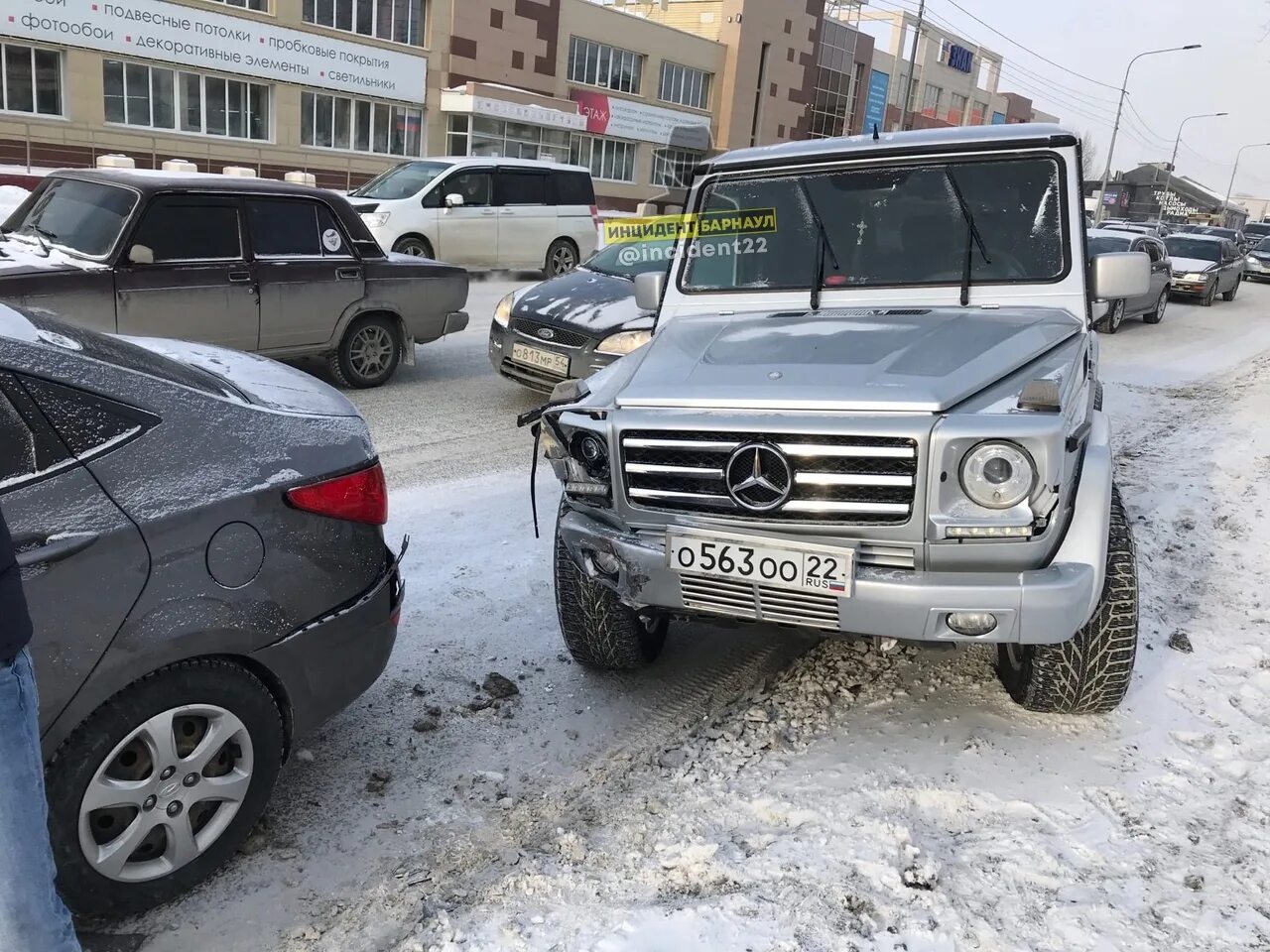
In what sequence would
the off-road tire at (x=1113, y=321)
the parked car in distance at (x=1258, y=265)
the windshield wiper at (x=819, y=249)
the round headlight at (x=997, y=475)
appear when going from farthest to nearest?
the parked car in distance at (x=1258, y=265)
the off-road tire at (x=1113, y=321)
the windshield wiper at (x=819, y=249)
the round headlight at (x=997, y=475)

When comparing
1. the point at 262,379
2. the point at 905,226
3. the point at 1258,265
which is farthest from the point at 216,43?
the point at 1258,265

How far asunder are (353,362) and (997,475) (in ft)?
22.4

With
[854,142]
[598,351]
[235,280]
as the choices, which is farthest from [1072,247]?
[235,280]

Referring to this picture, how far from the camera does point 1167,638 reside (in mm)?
4402

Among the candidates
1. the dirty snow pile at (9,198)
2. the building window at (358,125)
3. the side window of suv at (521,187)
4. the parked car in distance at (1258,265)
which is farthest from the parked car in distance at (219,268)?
the parked car in distance at (1258,265)

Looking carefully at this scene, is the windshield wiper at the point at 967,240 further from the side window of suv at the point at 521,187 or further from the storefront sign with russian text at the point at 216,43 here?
the storefront sign with russian text at the point at 216,43

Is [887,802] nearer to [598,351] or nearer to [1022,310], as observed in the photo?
[1022,310]

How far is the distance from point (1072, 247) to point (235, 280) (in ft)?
19.4

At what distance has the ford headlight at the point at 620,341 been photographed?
25.0ft

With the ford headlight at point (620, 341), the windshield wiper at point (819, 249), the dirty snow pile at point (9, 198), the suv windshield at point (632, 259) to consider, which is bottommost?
the ford headlight at point (620, 341)

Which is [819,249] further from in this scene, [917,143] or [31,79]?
[31,79]

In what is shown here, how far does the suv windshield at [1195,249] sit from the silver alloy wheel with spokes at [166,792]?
74.1ft

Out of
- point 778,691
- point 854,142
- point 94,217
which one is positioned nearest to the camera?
point 778,691

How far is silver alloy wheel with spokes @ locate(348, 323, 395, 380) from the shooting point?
28.4 ft
